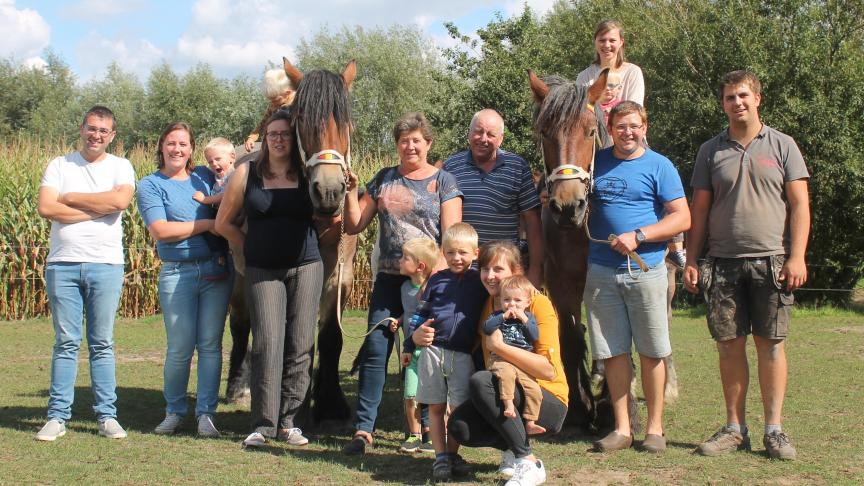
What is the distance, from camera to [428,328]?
425cm

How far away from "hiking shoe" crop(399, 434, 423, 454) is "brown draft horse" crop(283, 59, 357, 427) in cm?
80

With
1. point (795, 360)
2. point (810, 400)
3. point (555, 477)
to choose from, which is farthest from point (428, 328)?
point (795, 360)

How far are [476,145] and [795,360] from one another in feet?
19.0

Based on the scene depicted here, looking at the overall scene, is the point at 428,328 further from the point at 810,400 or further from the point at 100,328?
the point at 810,400

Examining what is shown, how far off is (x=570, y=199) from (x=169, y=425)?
308 centimetres

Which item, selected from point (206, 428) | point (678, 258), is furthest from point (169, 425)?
point (678, 258)

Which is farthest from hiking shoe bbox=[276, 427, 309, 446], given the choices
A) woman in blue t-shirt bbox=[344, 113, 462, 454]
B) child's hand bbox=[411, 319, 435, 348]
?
child's hand bbox=[411, 319, 435, 348]

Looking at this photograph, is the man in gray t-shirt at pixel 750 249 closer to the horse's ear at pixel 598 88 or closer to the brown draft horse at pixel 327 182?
the horse's ear at pixel 598 88

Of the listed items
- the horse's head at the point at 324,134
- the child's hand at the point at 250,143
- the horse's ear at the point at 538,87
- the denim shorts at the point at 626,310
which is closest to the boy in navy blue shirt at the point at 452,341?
the horse's head at the point at 324,134

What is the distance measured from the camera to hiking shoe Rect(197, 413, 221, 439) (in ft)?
17.3

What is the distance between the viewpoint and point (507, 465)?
4176 mm

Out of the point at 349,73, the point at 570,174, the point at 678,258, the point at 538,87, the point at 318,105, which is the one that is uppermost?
the point at 349,73

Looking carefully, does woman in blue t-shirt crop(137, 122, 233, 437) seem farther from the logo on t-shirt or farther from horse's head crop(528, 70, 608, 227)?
the logo on t-shirt

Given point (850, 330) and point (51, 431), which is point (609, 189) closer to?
point (51, 431)
